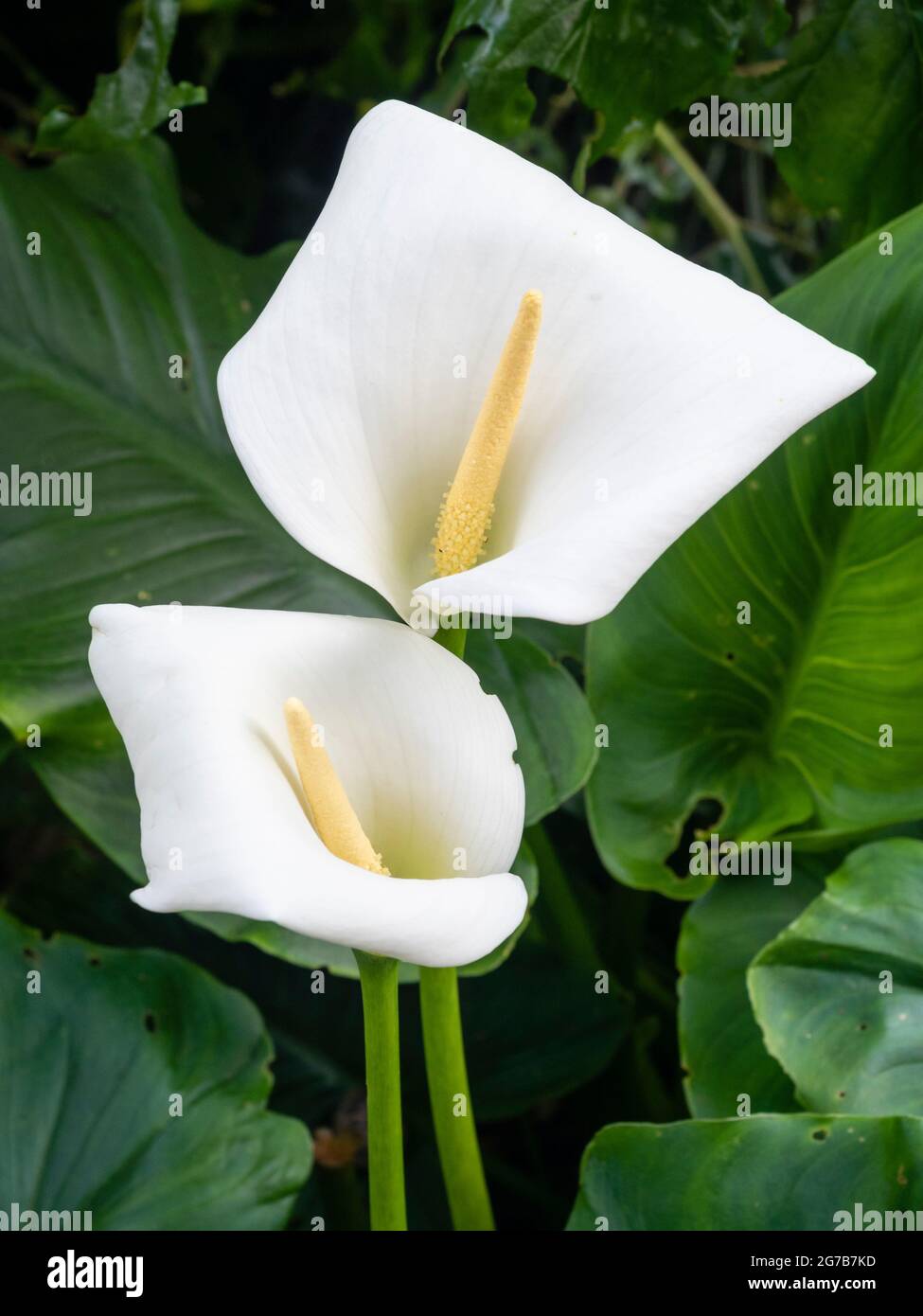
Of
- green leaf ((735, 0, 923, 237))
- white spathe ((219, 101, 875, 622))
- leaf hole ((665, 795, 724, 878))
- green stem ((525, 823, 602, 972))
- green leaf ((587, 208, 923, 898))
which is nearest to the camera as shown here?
white spathe ((219, 101, 875, 622))

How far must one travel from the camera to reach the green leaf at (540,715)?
2.66ft

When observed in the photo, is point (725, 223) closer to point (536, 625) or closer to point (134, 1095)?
point (536, 625)

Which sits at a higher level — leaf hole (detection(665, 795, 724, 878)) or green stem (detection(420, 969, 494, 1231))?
leaf hole (detection(665, 795, 724, 878))

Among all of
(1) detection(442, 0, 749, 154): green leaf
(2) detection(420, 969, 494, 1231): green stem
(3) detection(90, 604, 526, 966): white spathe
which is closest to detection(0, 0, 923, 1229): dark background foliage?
(1) detection(442, 0, 749, 154): green leaf

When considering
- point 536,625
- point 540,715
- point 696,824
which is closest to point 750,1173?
point 540,715

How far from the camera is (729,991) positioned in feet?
2.82

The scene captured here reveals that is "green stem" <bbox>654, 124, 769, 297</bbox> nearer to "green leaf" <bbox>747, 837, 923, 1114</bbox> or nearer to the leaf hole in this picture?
the leaf hole

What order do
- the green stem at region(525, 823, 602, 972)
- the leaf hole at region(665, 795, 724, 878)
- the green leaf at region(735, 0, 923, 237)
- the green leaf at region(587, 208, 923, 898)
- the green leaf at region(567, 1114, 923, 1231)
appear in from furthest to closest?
1. the leaf hole at region(665, 795, 724, 878)
2. the green stem at region(525, 823, 602, 972)
3. the green leaf at region(735, 0, 923, 237)
4. the green leaf at region(587, 208, 923, 898)
5. the green leaf at region(567, 1114, 923, 1231)

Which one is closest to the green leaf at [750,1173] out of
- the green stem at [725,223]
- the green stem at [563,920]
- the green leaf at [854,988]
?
the green leaf at [854,988]

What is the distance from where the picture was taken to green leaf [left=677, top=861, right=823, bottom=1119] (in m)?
0.83

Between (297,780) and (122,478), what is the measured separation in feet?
1.51

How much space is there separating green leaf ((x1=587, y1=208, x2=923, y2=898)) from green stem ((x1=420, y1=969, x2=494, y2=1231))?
206mm

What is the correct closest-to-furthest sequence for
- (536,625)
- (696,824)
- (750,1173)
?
(750,1173) → (536,625) → (696,824)
